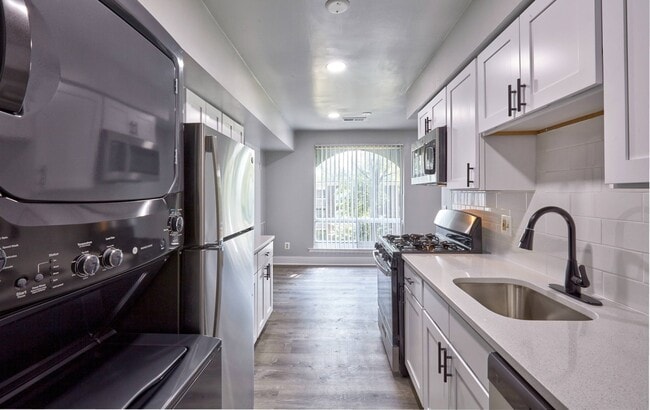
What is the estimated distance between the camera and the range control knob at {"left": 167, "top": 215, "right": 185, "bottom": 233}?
104 cm

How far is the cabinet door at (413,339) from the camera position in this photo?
72.5 inches

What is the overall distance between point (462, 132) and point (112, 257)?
80.0 inches

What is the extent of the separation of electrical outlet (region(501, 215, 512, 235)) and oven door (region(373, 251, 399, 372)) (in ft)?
2.56

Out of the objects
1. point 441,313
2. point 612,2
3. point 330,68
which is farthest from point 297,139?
point 612,2

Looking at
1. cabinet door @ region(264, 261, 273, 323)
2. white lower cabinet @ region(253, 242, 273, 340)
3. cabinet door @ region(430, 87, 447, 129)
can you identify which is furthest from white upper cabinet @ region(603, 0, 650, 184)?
cabinet door @ region(264, 261, 273, 323)

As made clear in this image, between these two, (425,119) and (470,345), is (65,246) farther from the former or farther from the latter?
(425,119)

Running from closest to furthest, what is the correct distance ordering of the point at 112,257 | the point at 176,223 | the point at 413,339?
the point at 112,257 → the point at 176,223 → the point at 413,339

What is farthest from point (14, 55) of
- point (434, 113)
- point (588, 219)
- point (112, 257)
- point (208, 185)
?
point (434, 113)

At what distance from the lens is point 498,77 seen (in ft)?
5.27

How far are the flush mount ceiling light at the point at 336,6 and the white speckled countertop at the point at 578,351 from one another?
5.50ft

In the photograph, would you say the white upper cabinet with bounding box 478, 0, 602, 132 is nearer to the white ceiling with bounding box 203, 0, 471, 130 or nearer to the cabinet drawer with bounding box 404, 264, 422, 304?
the white ceiling with bounding box 203, 0, 471, 130

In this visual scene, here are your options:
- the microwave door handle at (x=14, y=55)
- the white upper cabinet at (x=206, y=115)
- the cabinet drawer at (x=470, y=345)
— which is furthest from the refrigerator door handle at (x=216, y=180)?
the cabinet drawer at (x=470, y=345)

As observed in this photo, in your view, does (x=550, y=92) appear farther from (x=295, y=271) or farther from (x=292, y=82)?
(x=295, y=271)

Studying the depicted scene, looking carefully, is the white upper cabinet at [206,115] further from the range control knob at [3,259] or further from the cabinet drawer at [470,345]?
the cabinet drawer at [470,345]
